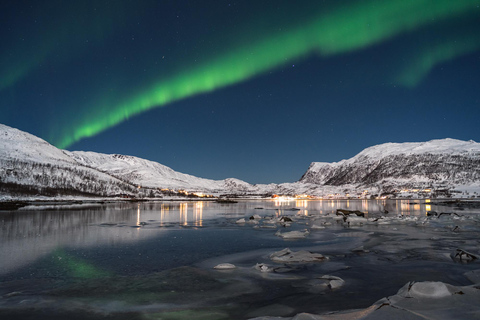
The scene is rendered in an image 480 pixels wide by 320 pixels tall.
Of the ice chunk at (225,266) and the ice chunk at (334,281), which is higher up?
the ice chunk at (334,281)

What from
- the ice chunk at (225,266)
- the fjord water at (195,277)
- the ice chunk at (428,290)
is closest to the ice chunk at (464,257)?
the fjord water at (195,277)

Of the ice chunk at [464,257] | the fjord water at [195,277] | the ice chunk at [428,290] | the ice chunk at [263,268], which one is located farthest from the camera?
the ice chunk at [464,257]

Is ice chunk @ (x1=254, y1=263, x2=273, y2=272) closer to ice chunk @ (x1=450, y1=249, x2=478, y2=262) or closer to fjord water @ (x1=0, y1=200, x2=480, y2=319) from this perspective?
fjord water @ (x1=0, y1=200, x2=480, y2=319)

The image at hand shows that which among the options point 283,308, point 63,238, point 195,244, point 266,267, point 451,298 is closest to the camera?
point 451,298

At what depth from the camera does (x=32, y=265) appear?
15180 mm

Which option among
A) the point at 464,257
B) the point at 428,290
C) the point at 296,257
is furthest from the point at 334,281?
the point at 464,257

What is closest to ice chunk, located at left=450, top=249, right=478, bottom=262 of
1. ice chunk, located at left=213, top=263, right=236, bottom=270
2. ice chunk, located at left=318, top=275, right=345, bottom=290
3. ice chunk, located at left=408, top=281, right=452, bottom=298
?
ice chunk, located at left=318, top=275, right=345, bottom=290

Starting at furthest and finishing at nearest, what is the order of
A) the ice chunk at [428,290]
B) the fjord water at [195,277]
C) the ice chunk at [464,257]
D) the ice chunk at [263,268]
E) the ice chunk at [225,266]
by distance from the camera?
the ice chunk at [464,257] < the ice chunk at [225,266] < the ice chunk at [263,268] < the fjord water at [195,277] < the ice chunk at [428,290]

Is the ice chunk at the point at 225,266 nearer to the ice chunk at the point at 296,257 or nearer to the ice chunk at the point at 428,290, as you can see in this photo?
the ice chunk at the point at 296,257

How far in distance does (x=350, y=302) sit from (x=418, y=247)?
1358 cm

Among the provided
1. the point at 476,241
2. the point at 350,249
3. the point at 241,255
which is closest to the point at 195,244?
the point at 241,255

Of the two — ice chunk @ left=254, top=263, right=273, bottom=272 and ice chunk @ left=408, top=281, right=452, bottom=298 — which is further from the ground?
ice chunk @ left=408, top=281, right=452, bottom=298

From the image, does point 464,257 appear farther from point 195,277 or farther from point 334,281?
point 195,277

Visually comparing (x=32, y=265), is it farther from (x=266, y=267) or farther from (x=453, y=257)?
(x=453, y=257)
